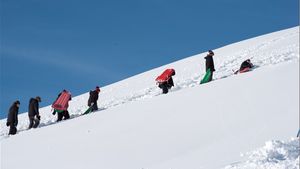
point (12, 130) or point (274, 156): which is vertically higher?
point (12, 130)

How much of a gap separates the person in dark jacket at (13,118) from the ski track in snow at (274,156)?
35.5 ft

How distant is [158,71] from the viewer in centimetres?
2880

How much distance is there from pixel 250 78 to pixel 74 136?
4.62 meters

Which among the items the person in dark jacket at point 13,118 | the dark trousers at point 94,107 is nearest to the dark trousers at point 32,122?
the person in dark jacket at point 13,118

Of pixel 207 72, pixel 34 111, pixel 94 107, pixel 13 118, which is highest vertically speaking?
pixel 94 107

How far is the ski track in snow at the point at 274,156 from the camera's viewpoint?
313 inches

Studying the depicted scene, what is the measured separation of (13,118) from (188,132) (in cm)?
805

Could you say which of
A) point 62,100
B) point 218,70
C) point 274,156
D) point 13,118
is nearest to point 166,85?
point 62,100

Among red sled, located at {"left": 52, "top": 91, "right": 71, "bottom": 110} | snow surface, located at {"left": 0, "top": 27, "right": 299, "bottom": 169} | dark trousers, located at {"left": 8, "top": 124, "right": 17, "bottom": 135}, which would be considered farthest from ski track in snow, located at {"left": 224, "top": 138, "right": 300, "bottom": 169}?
dark trousers, located at {"left": 8, "top": 124, "right": 17, "bottom": 135}

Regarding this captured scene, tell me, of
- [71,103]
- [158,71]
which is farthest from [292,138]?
[158,71]

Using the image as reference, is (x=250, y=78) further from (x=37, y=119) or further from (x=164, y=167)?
(x=37, y=119)

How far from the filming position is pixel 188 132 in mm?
11570

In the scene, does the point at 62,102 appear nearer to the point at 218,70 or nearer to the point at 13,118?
the point at 13,118

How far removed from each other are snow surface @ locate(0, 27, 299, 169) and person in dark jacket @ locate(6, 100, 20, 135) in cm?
66
